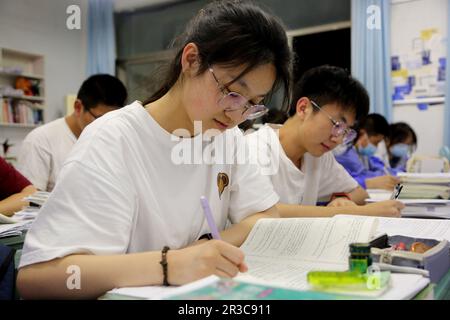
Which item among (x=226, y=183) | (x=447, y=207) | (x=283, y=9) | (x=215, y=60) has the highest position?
(x=283, y=9)

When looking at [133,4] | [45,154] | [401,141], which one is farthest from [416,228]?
[133,4]

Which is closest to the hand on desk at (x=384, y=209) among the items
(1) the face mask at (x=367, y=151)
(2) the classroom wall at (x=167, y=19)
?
(1) the face mask at (x=367, y=151)

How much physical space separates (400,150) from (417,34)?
1067 millimetres

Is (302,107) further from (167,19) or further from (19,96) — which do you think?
(167,19)

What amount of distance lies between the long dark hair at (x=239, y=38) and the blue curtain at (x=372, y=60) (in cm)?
238

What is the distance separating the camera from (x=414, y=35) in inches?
110

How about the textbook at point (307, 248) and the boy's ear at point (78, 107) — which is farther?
the boy's ear at point (78, 107)

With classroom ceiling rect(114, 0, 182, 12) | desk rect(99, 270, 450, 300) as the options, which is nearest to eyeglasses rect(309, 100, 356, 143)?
desk rect(99, 270, 450, 300)

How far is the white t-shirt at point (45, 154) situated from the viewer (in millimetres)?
2201

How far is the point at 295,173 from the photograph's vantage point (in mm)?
1520

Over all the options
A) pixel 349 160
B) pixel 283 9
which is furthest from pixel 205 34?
pixel 283 9

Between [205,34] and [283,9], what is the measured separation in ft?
12.1

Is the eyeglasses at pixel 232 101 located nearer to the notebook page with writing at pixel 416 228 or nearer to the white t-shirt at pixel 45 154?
the notebook page with writing at pixel 416 228

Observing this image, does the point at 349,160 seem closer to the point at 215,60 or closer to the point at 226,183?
the point at 226,183
